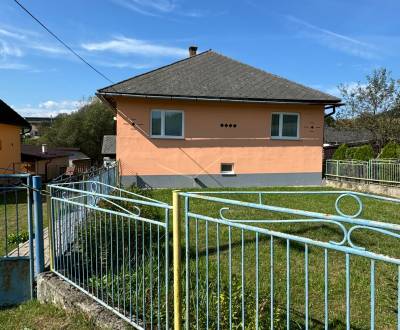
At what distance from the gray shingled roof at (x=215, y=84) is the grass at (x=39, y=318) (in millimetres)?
10228

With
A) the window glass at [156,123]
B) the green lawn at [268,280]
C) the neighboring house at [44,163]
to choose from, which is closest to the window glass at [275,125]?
the window glass at [156,123]

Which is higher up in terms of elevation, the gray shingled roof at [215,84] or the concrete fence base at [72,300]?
the gray shingled roof at [215,84]

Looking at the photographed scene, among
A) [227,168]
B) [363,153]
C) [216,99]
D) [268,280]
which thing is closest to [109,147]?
[227,168]

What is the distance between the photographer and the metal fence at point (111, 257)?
3.22 m

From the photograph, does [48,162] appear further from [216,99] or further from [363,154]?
[363,154]

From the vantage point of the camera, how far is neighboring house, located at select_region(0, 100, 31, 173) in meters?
18.5

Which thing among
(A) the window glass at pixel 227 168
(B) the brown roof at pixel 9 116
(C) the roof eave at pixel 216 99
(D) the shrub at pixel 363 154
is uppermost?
(C) the roof eave at pixel 216 99

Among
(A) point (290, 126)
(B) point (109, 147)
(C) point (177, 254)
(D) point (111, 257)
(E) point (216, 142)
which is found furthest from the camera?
(B) point (109, 147)

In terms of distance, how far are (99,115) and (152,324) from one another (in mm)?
45045

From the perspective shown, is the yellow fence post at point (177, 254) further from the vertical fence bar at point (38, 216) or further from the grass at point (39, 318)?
the vertical fence bar at point (38, 216)

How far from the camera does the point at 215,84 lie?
15359 millimetres

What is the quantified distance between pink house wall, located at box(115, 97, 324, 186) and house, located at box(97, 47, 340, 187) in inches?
1.4

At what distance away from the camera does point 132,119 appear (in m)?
13.9

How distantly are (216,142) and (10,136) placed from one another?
1133 cm
